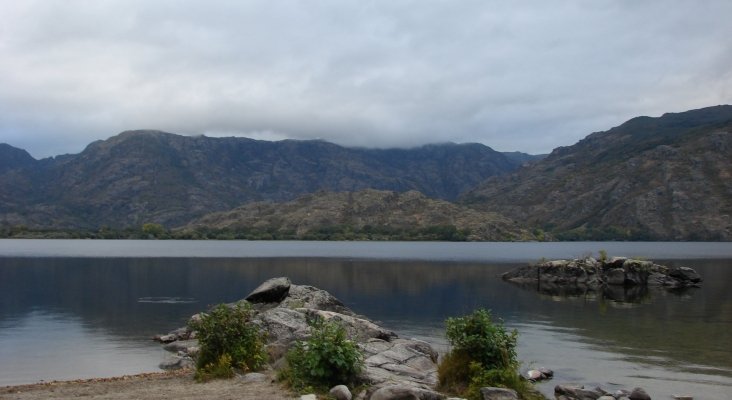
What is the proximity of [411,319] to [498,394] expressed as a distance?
1361 inches

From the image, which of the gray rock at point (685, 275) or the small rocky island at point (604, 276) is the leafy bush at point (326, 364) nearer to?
the small rocky island at point (604, 276)

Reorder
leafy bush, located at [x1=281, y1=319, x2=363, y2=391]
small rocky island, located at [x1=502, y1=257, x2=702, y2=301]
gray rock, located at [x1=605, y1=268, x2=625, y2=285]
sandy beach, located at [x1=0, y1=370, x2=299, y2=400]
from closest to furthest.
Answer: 1. sandy beach, located at [x1=0, y1=370, x2=299, y2=400]
2. leafy bush, located at [x1=281, y1=319, x2=363, y2=391]
3. small rocky island, located at [x1=502, y1=257, x2=702, y2=301]
4. gray rock, located at [x1=605, y1=268, x2=625, y2=285]

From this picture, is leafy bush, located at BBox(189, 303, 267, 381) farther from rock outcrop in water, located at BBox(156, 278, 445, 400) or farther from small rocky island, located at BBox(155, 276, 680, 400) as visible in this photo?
rock outcrop in water, located at BBox(156, 278, 445, 400)

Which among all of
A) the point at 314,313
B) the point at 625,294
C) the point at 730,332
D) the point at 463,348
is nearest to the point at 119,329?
the point at 314,313

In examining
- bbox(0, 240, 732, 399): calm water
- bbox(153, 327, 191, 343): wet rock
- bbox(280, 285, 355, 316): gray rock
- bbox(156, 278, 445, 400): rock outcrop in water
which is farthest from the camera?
bbox(280, 285, 355, 316): gray rock

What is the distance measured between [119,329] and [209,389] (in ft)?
95.8

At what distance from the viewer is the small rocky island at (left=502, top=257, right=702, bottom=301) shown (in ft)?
303

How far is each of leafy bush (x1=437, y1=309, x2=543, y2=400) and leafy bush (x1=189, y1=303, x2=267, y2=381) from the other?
780 cm

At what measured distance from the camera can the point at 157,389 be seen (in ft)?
73.9

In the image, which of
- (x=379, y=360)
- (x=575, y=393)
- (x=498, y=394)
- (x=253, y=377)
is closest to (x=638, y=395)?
(x=575, y=393)

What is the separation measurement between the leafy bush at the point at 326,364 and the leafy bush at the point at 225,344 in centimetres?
358

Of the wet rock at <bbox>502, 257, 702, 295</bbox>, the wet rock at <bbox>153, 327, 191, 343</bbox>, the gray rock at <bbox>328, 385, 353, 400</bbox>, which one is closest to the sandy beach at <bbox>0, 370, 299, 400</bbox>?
the gray rock at <bbox>328, 385, 353, 400</bbox>

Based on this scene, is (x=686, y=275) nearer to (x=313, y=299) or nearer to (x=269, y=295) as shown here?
(x=313, y=299)

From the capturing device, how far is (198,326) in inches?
987
